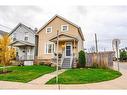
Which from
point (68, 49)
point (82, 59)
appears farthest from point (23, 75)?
point (68, 49)

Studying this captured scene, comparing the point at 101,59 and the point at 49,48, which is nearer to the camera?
the point at 101,59

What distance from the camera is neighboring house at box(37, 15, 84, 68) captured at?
28.1 m

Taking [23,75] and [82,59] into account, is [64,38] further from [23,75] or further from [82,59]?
[23,75]

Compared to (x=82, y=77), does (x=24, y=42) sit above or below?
above

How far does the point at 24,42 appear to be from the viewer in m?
33.8

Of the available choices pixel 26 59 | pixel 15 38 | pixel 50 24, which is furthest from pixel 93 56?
pixel 15 38

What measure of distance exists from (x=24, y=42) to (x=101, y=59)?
1376cm

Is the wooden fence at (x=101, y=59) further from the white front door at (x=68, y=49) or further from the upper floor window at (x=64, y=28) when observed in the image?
the upper floor window at (x=64, y=28)

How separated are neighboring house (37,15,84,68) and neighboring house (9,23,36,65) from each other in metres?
3.45

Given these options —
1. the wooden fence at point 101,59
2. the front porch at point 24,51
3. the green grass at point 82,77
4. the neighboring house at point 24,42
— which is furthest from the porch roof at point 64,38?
the green grass at point 82,77

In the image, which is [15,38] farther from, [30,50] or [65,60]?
[65,60]

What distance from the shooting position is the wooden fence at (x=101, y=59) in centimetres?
2428

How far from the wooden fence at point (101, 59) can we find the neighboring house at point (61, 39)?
214cm
